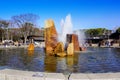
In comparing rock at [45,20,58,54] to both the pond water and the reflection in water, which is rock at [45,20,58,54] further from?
the reflection in water

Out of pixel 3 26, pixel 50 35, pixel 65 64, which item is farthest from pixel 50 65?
pixel 3 26

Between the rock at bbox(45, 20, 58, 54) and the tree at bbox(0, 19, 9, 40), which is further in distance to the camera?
the tree at bbox(0, 19, 9, 40)

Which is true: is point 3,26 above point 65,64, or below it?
above

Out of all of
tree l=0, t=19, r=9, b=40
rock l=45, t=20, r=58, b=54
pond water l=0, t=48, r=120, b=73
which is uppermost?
tree l=0, t=19, r=9, b=40

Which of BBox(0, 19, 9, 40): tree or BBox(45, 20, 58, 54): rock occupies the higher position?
BBox(0, 19, 9, 40): tree

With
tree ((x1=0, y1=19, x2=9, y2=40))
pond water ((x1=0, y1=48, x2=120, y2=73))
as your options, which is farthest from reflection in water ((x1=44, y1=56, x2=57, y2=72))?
tree ((x1=0, y1=19, x2=9, y2=40))

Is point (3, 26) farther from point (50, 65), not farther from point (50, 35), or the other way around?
point (50, 65)

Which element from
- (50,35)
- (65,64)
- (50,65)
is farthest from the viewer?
(50,35)

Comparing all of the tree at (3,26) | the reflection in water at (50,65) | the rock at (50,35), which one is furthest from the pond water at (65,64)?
the tree at (3,26)

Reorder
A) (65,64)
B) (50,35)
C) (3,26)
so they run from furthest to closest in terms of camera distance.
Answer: (3,26) < (50,35) < (65,64)

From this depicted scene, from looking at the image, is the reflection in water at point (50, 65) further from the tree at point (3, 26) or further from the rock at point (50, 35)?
the tree at point (3, 26)

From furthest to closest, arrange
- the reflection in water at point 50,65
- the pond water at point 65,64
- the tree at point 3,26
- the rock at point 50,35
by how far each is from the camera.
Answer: the tree at point 3,26, the rock at point 50,35, the reflection in water at point 50,65, the pond water at point 65,64

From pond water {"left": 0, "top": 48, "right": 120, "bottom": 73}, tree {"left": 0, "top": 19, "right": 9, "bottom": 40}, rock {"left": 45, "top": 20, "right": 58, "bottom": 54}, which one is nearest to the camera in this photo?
pond water {"left": 0, "top": 48, "right": 120, "bottom": 73}

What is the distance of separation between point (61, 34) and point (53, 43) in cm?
580
